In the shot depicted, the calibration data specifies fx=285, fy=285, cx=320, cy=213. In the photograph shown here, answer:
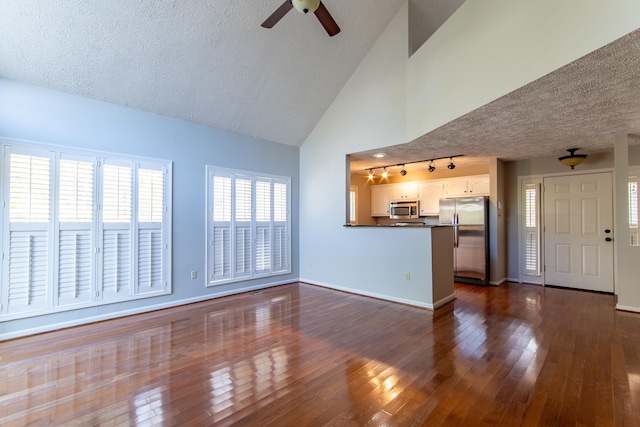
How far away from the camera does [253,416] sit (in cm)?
184

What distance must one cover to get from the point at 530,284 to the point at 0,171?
816 cm

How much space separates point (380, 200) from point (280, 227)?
3.29 metres

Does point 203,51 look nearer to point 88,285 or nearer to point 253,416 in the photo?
point 88,285

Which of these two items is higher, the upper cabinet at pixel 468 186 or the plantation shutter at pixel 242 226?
the upper cabinet at pixel 468 186

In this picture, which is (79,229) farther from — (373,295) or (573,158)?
(573,158)

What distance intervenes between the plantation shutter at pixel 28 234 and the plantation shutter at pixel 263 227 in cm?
280

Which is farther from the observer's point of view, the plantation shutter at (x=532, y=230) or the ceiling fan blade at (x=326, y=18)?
the plantation shutter at (x=532, y=230)

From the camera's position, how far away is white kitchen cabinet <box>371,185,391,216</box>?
7598 millimetres

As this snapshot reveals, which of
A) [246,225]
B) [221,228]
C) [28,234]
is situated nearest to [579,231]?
[246,225]

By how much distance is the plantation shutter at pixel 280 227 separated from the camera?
18.2 feet

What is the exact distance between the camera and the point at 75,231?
346 cm

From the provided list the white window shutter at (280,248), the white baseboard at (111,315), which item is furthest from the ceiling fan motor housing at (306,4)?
the white baseboard at (111,315)

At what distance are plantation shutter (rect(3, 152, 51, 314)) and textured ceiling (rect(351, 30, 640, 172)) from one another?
14.5 feet

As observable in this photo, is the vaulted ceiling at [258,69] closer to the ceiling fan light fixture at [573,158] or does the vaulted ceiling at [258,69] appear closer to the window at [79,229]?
the ceiling fan light fixture at [573,158]
